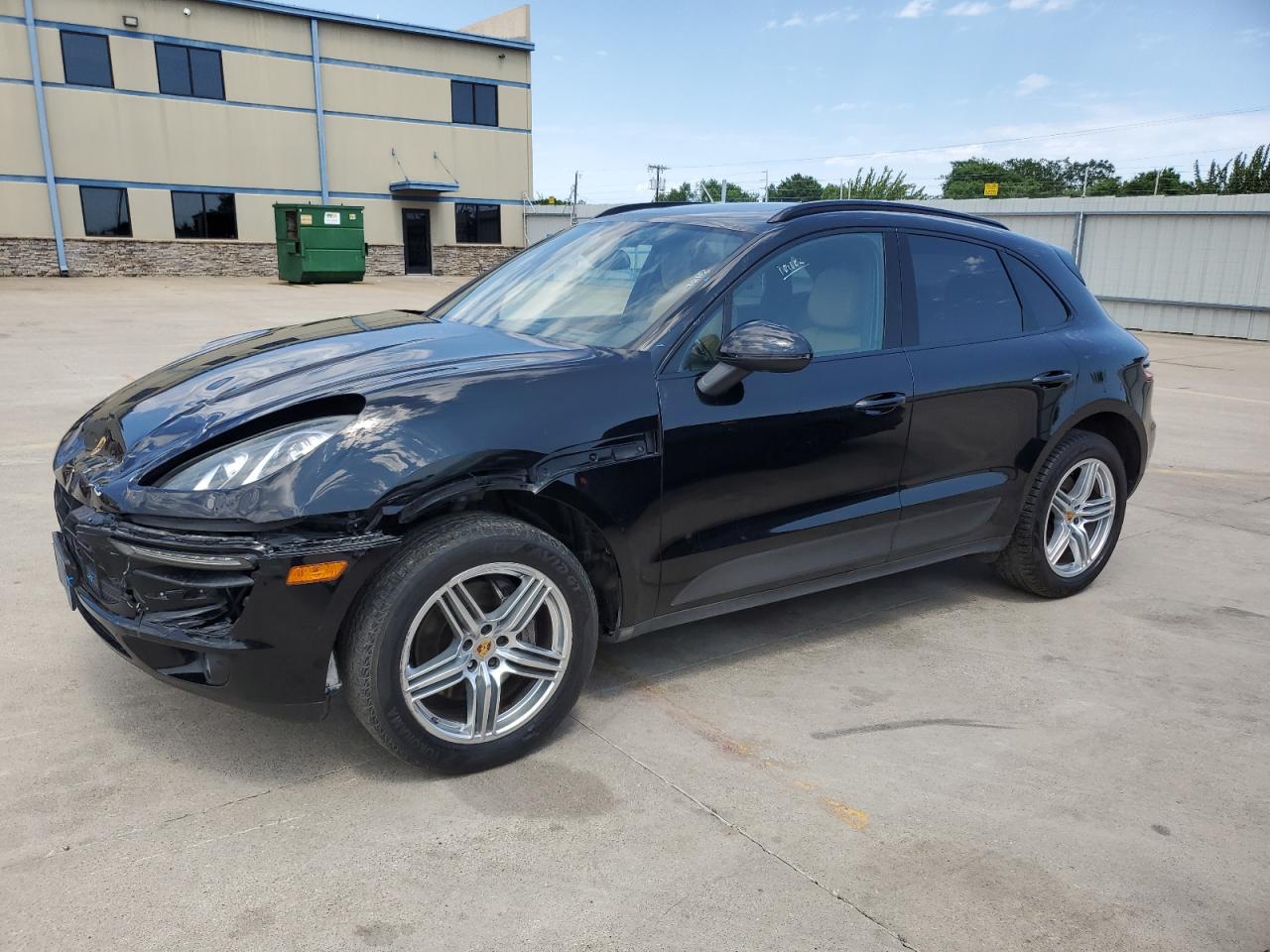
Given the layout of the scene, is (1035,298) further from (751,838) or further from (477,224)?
→ (477,224)

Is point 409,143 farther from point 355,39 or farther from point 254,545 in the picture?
point 254,545

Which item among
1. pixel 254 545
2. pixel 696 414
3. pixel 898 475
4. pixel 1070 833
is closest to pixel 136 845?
pixel 254 545

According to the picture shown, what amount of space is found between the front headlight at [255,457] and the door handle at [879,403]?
6.18 feet

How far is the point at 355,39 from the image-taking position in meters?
32.3

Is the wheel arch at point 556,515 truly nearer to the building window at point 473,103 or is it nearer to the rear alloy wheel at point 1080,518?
the rear alloy wheel at point 1080,518

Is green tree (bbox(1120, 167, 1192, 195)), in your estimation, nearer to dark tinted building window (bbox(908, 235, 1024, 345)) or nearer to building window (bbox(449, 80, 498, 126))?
building window (bbox(449, 80, 498, 126))

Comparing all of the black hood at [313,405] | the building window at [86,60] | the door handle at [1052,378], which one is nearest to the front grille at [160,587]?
the black hood at [313,405]

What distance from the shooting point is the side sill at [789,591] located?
3.40m

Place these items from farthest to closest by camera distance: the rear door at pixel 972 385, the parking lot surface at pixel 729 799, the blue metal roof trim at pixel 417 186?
the blue metal roof trim at pixel 417 186, the rear door at pixel 972 385, the parking lot surface at pixel 729 799

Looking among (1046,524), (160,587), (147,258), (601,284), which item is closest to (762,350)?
(601,284)

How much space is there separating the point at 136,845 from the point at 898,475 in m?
2.86

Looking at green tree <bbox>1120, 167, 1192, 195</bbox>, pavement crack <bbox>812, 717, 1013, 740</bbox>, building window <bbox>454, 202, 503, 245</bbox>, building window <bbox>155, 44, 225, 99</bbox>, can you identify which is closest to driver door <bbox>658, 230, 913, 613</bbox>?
pavement crack <bbox>812, 717, 1013, 740</bbox>

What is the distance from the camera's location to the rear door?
393 cm

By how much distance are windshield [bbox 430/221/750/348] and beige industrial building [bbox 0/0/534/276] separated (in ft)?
98.4
